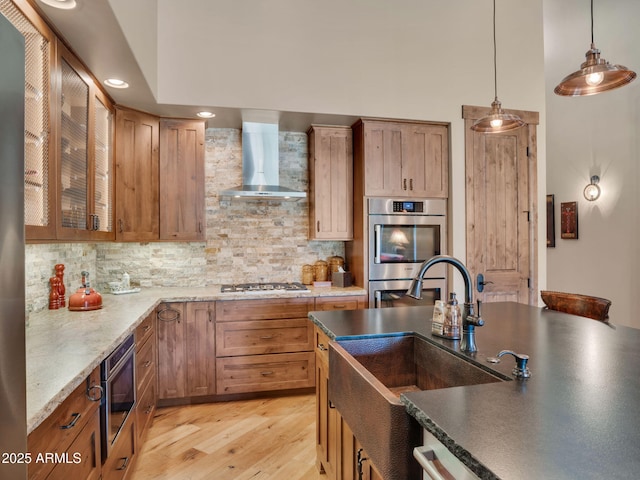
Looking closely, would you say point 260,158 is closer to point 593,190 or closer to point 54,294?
point 54,294

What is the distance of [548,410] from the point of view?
0.90 m

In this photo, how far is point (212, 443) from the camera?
2.54 metres

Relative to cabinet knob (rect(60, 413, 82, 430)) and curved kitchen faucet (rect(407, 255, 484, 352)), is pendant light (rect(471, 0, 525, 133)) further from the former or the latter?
cabinet knob (rect(60, 413, 82, 430))

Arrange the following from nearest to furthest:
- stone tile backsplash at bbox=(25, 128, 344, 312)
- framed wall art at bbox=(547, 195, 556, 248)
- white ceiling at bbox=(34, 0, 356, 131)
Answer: white ceiling at bbox=(34, 0, 356, 131), stone tile backsplash at bbox=(25, 128, 344, 312), framed wall art at bbox=(547, 195, 556, 248)

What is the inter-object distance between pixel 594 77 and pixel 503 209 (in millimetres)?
1942

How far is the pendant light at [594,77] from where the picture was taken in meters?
1.73

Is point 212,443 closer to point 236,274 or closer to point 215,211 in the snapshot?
point 236,274

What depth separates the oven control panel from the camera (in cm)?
347

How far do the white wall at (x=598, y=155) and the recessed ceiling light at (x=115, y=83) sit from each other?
5386 mm

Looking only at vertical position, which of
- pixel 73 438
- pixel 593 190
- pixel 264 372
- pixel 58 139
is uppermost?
pixel 593 190

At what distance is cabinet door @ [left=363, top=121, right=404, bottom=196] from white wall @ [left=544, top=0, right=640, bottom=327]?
10.2 feet

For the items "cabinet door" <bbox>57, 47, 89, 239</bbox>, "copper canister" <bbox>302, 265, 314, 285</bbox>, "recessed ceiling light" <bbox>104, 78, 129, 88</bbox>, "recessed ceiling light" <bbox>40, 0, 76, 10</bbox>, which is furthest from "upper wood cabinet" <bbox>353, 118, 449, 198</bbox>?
"recessed ceiling light" <bbox>40, 0, 76, 10</bbox>

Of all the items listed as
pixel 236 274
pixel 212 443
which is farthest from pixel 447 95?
pixel 212 443

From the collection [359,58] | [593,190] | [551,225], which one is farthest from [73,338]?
[551,225]
